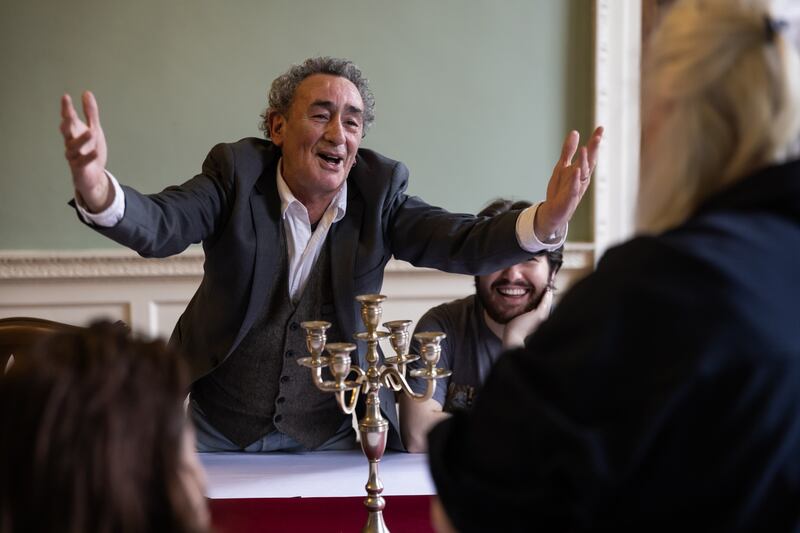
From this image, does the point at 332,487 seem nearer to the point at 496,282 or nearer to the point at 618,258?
the point at 496,282

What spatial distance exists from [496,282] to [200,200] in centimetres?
87

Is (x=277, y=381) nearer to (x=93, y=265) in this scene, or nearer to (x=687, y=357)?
(x=687, y=357)

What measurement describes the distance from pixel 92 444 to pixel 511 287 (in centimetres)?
184

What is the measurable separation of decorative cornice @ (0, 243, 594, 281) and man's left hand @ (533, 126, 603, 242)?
6.05 ft

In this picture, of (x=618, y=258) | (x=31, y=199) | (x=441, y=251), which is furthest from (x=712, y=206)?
(x=31, y=199)

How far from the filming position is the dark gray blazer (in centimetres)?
206

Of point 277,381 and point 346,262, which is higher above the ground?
point 346,262

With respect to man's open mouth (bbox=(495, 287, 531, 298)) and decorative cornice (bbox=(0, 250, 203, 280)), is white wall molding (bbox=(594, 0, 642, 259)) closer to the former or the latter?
man's open mouth (bbox=(495, 287, 531, 298))

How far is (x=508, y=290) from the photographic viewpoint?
249 cm

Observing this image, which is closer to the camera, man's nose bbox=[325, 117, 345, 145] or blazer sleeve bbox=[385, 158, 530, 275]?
blazer sleeve bbox=[385, 158, 530, 275]

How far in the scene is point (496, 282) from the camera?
249 centimetres

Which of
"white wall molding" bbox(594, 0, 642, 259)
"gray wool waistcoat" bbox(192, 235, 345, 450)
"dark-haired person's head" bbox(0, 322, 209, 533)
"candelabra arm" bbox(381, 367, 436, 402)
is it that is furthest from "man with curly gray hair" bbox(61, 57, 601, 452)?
"white wall molding" bbox(594, 0, 642, 259)

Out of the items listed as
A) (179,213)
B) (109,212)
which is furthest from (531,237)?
(109,212)

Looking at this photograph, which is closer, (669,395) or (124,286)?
(669,395)
